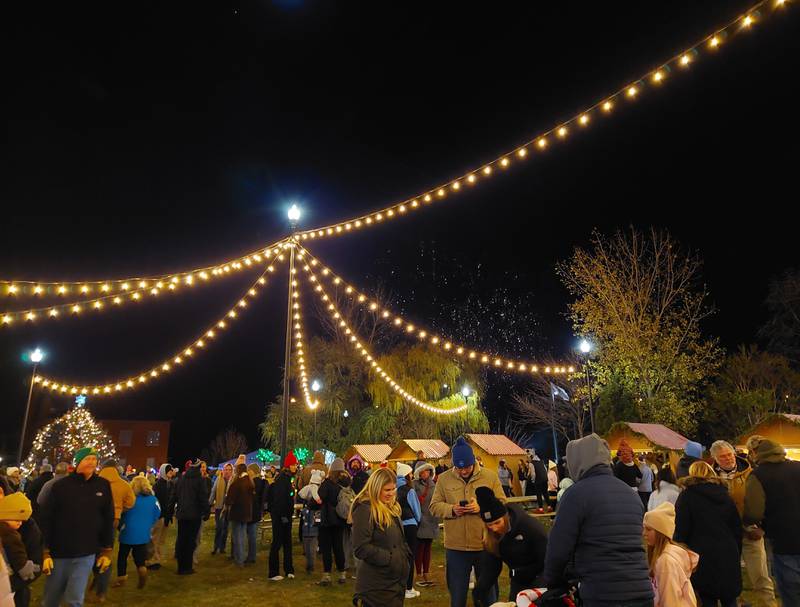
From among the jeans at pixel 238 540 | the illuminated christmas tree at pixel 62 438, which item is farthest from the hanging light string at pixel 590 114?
the illuminated christmas tree at pixel 62 438

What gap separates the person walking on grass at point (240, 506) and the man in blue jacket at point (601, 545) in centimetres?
775

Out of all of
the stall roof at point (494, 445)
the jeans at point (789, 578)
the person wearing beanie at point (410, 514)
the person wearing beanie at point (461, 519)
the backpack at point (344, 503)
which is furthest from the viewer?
the stall roof at point (494, 445)

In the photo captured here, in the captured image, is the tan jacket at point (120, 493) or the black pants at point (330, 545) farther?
the black pants at point (330, 545)

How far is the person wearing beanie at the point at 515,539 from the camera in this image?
3.86 m

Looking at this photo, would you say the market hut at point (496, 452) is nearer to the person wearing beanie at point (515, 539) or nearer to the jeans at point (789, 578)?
the jeans at point (789, 578)

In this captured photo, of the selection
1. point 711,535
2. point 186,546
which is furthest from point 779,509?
point 186,546

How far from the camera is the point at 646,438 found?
57.1 ft

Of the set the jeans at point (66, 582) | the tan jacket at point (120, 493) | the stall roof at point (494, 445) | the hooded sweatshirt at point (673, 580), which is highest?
the stall roof at point (494, 445)

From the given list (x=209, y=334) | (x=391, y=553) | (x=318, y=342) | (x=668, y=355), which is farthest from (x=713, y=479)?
(x=318, y=342)

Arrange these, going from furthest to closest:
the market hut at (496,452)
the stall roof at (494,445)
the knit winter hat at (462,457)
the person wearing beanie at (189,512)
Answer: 1. the stall roof at (494,445)
2. the market hut at (496,452)
3. the person wearing beanie at (189,512)
4. the knit winter hat at (462,457)

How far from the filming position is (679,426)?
77.8ft

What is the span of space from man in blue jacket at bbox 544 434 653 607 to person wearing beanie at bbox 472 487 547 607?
63 centimetres

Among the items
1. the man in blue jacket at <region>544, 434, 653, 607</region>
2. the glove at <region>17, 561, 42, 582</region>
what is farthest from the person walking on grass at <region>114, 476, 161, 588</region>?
the man in blue jacket at <region>544, 434, 653, 607</region>

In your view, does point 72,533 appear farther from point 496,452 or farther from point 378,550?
point 496,452
